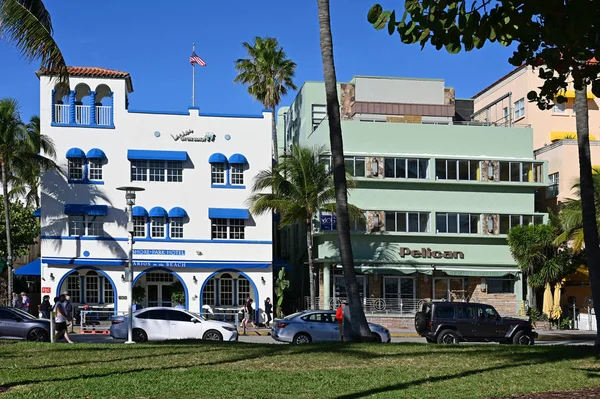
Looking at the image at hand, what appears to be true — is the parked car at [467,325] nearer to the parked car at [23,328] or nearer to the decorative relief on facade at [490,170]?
the parked car at [23,328]

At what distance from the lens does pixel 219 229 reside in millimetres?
45562

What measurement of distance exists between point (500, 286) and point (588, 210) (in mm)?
29291

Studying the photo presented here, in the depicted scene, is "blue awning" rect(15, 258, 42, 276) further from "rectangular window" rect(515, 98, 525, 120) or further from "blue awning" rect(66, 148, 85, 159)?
"rectangular window" rect(515, 98, 525, 120)

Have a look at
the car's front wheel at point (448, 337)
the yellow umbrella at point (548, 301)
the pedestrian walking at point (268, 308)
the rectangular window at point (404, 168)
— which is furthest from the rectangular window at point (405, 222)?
the car's front wheel at point (448, 337)

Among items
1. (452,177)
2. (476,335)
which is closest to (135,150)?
(452,177)

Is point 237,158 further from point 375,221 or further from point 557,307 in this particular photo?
point 557,307

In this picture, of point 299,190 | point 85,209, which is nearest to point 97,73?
point 85,209

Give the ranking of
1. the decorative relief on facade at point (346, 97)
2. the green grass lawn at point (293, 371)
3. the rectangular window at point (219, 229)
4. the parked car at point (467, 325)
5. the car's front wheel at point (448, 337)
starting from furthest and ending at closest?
the decorative relief on facade at point (346, 97) → the rectangular window at point (219, 229) → the parked car at point (467, 325) → the car's front wheel at point (448, 337) → the green grass lawn at point (293, 371)

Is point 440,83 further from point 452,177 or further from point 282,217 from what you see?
point 282,217

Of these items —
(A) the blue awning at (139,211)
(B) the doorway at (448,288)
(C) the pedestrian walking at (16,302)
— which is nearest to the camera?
(C) the pedestrian walking at (16,302)

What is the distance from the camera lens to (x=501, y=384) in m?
12.3

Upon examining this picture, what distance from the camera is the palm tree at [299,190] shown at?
140 feet

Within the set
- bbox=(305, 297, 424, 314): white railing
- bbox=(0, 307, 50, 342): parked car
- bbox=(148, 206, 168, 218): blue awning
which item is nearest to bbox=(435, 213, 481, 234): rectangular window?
bbox=(305, 297, 424, 314): white railing

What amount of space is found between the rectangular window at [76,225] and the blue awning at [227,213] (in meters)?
6.74
